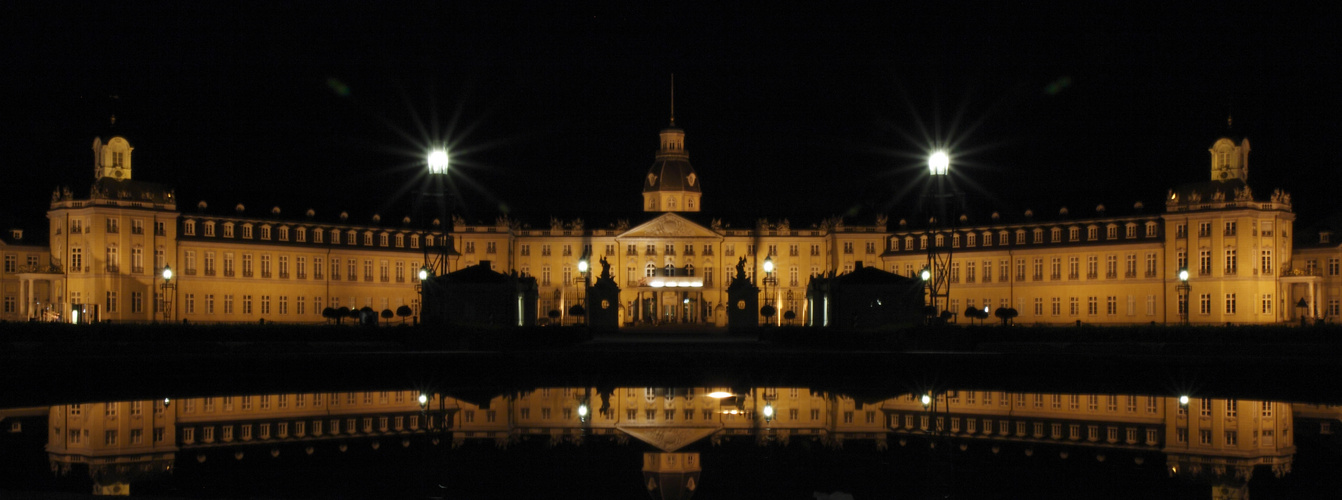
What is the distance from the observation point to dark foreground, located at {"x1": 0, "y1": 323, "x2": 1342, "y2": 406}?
1425 inches

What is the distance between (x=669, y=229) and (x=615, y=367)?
77403 mm

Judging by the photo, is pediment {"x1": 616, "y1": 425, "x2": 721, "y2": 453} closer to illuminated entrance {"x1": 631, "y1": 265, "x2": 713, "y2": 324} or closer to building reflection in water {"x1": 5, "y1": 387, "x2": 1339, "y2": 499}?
building reflection in water {"x1": 5, "y1": 387, "x2": 1339, "y2": 499}

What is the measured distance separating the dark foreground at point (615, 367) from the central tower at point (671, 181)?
79248mm

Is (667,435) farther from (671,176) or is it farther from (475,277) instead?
(671,176)

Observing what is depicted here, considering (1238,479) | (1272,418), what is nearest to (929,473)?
(1238,479)

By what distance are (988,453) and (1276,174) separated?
86.0m

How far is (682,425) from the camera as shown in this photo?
2638 centimetres

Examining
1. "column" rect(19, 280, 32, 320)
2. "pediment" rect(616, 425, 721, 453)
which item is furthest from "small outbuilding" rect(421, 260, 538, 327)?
"column" rect(19, 280, 32, 320)

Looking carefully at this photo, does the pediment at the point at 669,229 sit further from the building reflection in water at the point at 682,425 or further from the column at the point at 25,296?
the building reflection in water at the point at 682,425

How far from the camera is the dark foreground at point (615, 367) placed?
36.2 m

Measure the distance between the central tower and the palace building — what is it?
0.68ft

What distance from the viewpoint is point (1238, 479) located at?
66.6 ft

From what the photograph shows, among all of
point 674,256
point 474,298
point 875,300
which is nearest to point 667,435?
point 474,298

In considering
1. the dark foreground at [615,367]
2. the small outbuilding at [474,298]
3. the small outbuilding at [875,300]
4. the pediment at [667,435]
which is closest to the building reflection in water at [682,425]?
the pediment at [667,435]
